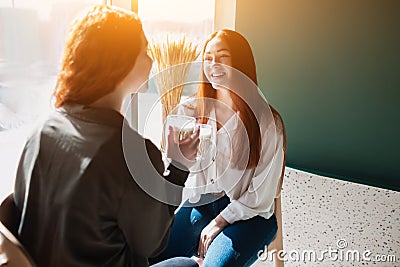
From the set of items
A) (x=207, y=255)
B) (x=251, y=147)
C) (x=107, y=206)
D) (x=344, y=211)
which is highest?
(x=107, y=206)

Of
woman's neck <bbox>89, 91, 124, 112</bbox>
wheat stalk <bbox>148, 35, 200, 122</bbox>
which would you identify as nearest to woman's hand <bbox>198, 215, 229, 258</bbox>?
wheat stalk <bbox>148, 35, 200, 122</bbox>

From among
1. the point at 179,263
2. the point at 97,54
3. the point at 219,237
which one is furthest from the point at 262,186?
the point at 97,54

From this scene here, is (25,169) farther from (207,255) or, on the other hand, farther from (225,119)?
(225,119)

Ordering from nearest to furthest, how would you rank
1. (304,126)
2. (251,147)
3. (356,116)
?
1. (251,147)
2. (356,116)
3. (304,126)

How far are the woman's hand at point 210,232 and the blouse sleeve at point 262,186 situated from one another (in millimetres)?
20

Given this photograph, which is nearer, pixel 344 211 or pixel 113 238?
pixel 113 238

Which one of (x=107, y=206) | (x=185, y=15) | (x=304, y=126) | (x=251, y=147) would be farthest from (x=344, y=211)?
(x=107, y=206)

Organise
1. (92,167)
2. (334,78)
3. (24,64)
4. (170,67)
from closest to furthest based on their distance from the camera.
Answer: (92,167), (24,64), (170,67), (334,78)

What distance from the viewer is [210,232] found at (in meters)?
1.44

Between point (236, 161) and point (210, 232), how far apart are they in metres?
0.26

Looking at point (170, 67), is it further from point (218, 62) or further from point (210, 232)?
point (210, 232)

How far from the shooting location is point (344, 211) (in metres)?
1.84

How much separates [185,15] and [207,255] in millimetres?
1124

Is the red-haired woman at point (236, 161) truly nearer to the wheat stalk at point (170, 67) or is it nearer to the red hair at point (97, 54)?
the wheat stalk at point (170, 67)
